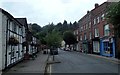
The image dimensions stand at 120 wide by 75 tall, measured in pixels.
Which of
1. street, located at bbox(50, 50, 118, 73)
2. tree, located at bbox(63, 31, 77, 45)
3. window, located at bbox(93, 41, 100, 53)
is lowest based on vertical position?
street, located at bbox(50, 50, 118, 73)

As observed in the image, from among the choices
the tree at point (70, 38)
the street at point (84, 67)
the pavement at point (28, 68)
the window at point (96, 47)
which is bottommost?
the street at point (84, 67)

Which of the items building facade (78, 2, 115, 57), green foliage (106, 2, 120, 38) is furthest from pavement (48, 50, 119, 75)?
building facade (78, 2, 115, 57)

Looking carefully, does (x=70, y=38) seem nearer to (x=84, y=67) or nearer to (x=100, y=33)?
(x=100, y=33)

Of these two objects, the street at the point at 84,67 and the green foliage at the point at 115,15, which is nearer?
the street at the point at 84,67

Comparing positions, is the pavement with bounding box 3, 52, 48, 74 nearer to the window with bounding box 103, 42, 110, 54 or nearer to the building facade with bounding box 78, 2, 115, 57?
the building facade with bounding box 78, 2, 115, 57

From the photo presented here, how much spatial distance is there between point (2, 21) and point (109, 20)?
11.5m

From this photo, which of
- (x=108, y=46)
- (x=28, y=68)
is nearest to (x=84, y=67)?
(x=28, y=68)

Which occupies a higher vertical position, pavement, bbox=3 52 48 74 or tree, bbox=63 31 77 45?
tree, bbox=63 31 77 45

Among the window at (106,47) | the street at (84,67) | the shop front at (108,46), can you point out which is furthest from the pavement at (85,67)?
the window at (106,47)

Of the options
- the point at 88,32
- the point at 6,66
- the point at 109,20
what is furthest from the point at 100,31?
the point at 6,66

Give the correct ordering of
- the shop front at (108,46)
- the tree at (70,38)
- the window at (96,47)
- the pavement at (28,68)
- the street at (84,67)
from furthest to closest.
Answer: the tree at (70,38) < the window at (96,47) < the shop front at (108,46) < the street at (84,67) < the pavement at (28,68)

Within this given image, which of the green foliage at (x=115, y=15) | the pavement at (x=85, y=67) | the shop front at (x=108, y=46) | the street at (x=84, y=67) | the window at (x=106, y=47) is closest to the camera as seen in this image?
the pavement at (x=85, y=67)

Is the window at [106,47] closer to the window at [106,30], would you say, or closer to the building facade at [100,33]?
the building facade at [100,33]

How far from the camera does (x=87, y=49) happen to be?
199 ft
